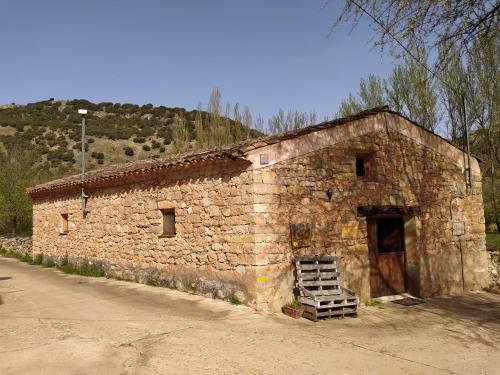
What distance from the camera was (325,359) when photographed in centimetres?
495

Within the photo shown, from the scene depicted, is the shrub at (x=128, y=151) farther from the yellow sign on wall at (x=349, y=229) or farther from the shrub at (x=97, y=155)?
the yellow sign on wall at (x=349, y=229)

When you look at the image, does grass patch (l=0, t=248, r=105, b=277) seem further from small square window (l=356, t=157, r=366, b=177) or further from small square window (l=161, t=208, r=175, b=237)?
small square window (l=356, t=157, r=366, b=177)

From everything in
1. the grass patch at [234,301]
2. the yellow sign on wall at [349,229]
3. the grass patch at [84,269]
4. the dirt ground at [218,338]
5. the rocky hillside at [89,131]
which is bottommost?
the dirt ground at [218,338]

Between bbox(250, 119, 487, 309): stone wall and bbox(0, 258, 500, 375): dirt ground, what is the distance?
3.15 ft

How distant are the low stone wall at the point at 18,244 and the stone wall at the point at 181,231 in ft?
20.1

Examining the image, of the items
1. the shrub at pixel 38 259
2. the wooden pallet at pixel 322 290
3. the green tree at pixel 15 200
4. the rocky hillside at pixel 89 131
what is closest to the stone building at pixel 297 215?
the wooden pallet at pixel 322 290

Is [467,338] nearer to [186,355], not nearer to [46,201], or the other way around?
[186,355]

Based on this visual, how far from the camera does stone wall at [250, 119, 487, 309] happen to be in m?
7.17

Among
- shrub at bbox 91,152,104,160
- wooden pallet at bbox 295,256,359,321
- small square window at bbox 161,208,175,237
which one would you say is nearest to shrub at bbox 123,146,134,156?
shrub at bbox 91,152,104,160

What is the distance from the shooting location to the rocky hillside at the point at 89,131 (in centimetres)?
3397

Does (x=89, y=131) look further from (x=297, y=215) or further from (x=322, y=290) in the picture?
(x=322, y=290)

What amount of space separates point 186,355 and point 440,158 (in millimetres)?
8333

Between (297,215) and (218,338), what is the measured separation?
2.77 m

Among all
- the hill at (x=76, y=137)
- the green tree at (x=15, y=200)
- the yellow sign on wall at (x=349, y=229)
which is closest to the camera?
the yellow sign on wall at (x=349, y=229)
